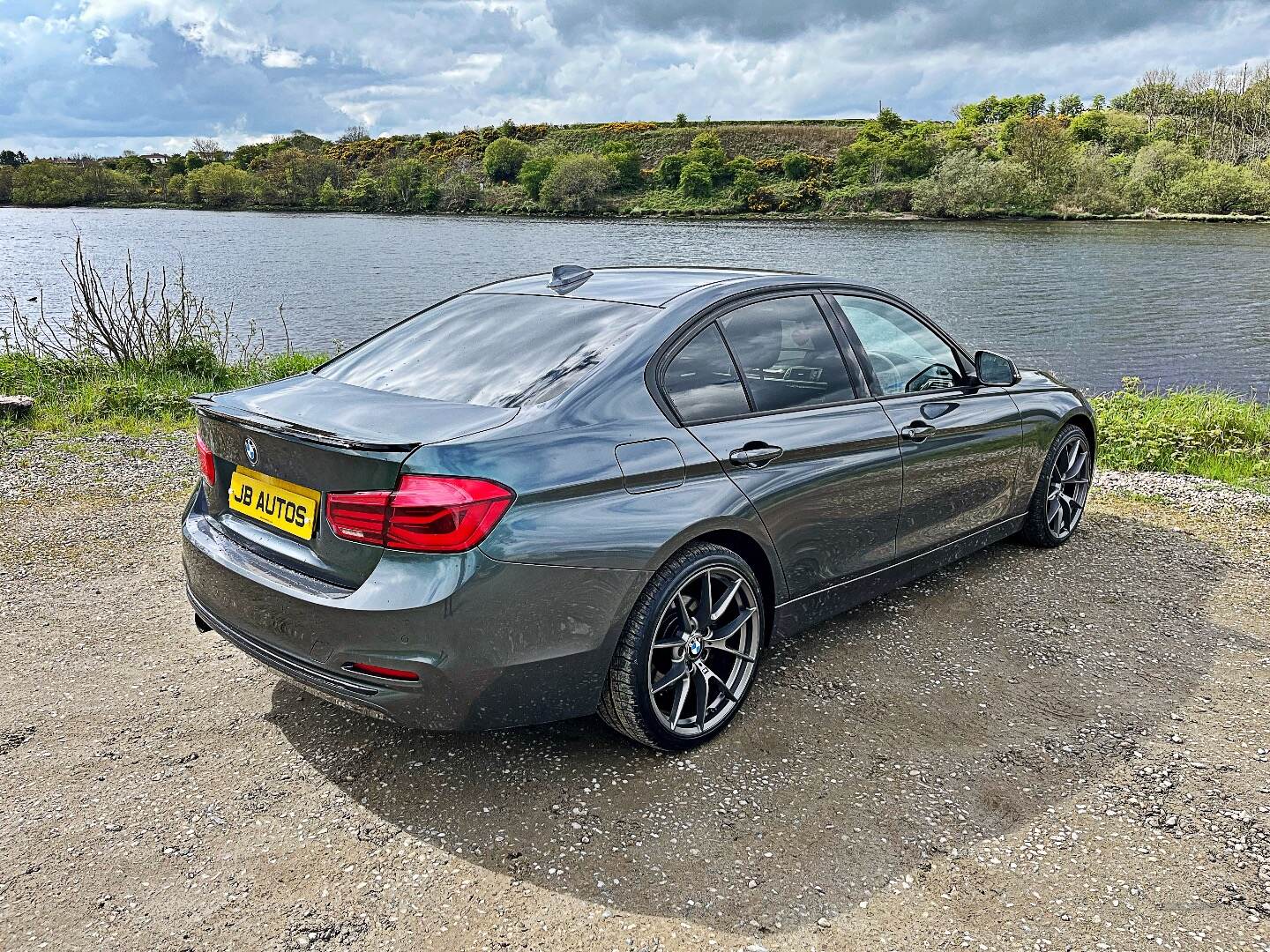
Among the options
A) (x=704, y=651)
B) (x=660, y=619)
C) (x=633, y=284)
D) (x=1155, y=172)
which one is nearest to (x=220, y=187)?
(x=1155, y=172)

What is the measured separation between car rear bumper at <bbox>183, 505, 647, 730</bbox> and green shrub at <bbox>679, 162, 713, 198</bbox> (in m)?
80.1

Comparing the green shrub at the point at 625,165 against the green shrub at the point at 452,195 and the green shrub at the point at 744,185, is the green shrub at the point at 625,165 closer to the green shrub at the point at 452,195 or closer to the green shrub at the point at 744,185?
the green shrub at the point at 744,185

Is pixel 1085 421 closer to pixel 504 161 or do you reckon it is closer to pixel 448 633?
pixel 448 633

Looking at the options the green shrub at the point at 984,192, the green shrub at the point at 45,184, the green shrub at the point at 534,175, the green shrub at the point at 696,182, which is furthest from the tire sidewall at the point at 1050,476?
the green shrub at the point at 45,184

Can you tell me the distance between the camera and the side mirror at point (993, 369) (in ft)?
14.6

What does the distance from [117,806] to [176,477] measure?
4.31 m

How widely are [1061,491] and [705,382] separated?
2.96 meters

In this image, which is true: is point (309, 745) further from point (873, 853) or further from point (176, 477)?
point (176, 477)

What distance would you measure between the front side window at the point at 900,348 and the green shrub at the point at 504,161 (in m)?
86.7

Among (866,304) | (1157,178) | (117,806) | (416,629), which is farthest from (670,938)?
(1157,178)

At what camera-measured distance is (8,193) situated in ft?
227

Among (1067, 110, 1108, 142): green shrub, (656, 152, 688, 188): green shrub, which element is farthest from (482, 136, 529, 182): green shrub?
(1067, 110, 1108, 142): green shrub

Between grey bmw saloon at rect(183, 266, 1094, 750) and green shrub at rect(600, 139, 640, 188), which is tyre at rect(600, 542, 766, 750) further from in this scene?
green shrub at rect(600, 139, 640, 188)

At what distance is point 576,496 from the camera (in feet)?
8.79
